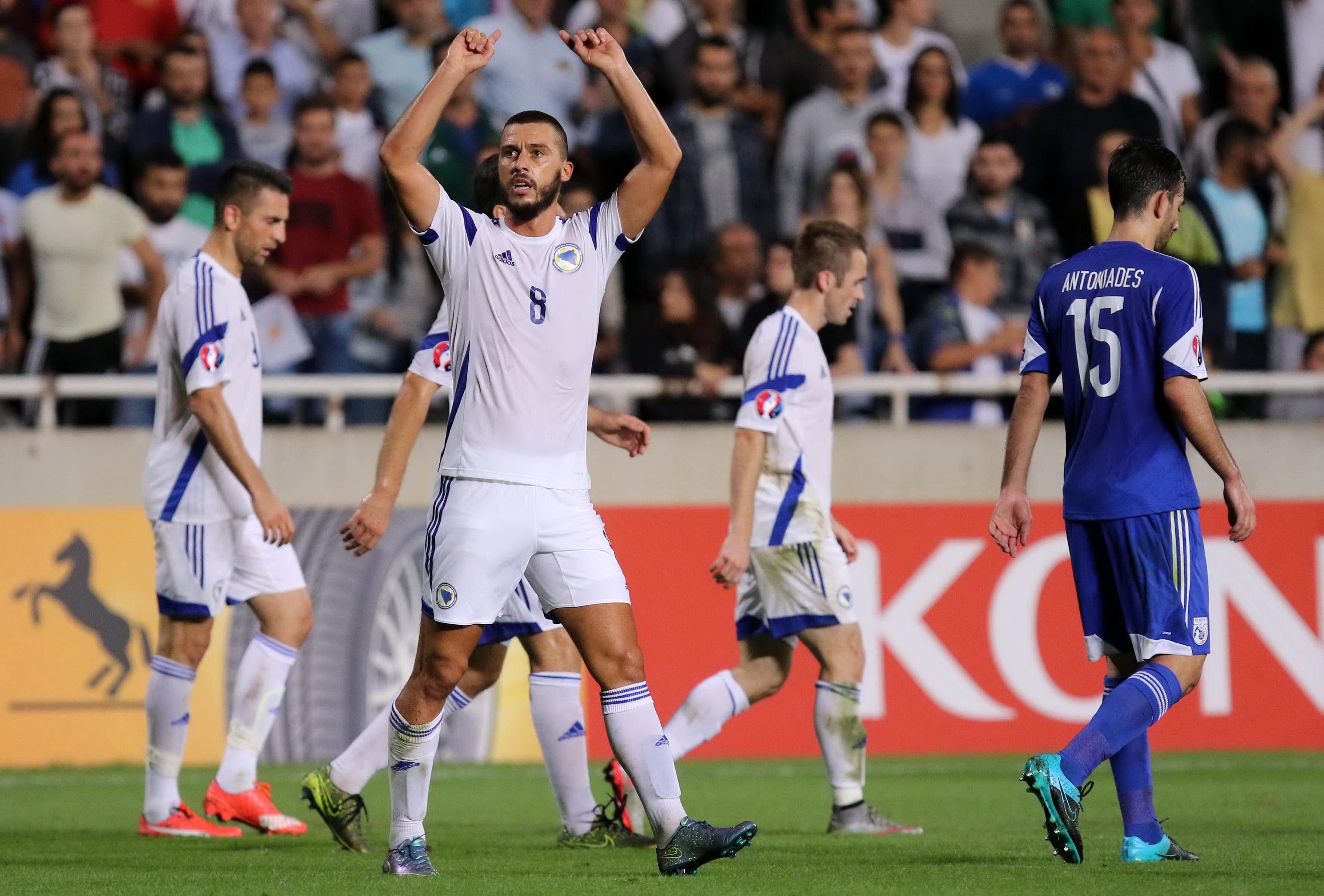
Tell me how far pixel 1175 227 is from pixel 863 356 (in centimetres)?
642

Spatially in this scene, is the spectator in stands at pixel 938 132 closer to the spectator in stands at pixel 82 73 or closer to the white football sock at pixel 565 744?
the spectator in stands at pixel 82 73

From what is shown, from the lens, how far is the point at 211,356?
7305 millimetres

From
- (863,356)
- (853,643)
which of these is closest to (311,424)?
(863,356)

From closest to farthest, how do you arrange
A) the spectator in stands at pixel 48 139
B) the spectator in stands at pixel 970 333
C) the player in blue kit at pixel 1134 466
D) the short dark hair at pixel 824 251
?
the player in blue kit at pixel 1134 466 → the short dark hair at pixel 824 251 → the spectator in stands at pixel 48 139 → the spectator in stands at pixel 970 333

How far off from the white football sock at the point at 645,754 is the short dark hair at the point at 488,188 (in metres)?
1.91

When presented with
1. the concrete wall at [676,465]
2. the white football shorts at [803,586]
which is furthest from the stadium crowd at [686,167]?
the white football shorts at [803,586]

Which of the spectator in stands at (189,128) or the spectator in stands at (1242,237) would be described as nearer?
the spectator in stands at (189,128)

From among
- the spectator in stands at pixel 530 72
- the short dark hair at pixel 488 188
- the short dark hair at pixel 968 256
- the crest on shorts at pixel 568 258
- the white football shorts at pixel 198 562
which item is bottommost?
the white football shorts at pixel 198 562

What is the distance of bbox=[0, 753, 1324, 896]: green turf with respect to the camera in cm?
543

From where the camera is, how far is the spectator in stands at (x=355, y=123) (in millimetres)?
12648

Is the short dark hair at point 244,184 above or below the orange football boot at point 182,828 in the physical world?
above

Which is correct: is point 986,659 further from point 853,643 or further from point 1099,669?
point 853,643

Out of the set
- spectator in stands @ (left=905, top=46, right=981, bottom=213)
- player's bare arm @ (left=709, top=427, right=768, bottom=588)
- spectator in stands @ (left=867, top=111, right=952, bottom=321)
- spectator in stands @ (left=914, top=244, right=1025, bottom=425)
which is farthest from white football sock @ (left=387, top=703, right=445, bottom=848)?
spectator in stands @ (left=905, top=46, right=981, bottom=213)

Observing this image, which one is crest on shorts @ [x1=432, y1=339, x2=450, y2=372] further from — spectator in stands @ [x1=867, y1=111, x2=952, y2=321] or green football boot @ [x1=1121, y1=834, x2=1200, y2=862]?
spectator in stands @ [x1=867, y1=111, x2=952, y2=321]
